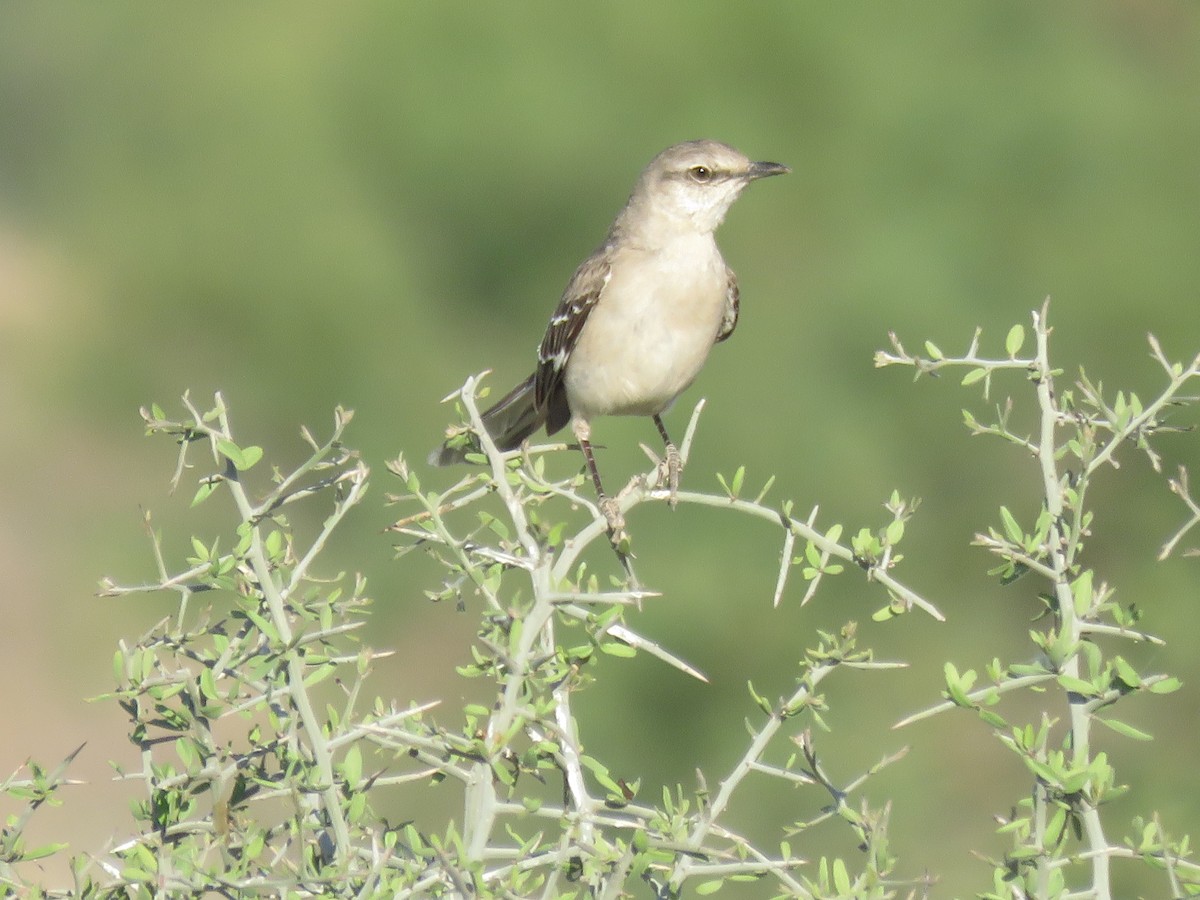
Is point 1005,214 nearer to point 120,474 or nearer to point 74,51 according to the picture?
point 74,51

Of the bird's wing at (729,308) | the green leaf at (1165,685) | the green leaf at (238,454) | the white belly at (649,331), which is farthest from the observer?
the bird's wing at (729,308)

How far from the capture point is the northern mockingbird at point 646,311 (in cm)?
527

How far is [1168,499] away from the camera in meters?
9.79

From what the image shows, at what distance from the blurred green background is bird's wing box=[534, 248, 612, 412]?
4.01m

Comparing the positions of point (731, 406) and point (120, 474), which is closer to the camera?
point (731, 406)

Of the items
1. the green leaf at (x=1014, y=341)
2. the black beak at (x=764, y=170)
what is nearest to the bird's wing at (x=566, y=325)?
the black beak at (x=764, y=170)

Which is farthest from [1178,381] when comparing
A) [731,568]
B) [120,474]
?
[120,474]

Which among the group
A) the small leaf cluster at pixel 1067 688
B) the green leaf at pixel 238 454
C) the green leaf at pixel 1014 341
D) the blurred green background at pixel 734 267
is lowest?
the blurred green background at pixel 734 267

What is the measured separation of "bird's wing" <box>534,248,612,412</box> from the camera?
216 inches

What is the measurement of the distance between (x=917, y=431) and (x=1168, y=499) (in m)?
1.64

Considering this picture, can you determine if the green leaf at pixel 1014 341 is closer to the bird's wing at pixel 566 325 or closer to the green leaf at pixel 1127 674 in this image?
the green leaf at pixel 1127 674

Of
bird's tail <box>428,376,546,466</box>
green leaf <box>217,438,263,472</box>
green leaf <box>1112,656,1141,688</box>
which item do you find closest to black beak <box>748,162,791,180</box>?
bird's tail <box>428,376,546,466</box>

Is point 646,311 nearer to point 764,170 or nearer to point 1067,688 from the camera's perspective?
point 764,170

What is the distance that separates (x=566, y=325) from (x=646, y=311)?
372mm
